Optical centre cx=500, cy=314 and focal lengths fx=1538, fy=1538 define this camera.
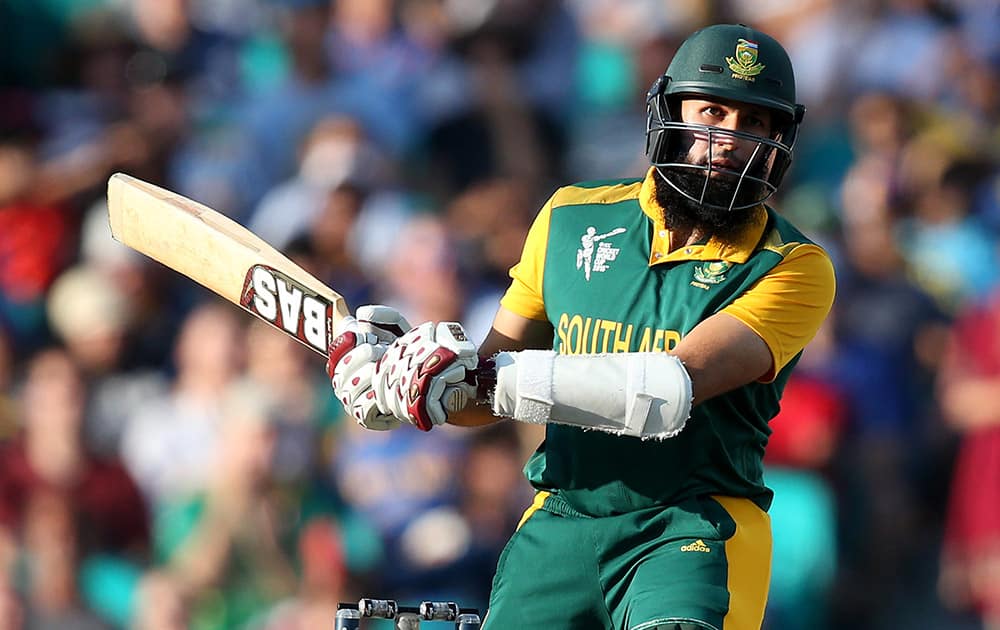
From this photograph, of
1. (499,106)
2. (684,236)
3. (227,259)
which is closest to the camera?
Answer: (684,236)

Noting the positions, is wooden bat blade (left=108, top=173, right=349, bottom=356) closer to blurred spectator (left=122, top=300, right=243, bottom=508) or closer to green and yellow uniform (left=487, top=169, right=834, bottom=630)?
green and yellow uniform (left=487, top=169, right=834, bottom=630)

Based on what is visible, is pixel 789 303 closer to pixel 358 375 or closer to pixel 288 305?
pixel 358 375

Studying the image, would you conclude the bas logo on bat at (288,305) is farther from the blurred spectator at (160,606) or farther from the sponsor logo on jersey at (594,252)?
the blurred spectator at (160,606)

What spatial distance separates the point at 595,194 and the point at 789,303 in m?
0.55

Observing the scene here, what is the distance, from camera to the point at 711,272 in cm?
334

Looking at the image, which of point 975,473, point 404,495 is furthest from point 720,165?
point 975,473

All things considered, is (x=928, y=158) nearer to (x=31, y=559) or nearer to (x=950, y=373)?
(x=950, y=373)

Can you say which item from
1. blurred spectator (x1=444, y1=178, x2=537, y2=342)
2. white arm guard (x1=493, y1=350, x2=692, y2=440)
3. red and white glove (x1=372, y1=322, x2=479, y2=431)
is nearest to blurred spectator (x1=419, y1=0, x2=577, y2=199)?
blurred spectator (x1=444, y1=178, x2=537, y2=342)

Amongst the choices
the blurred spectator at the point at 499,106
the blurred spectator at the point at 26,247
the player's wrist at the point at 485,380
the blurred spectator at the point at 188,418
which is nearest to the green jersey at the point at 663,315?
the player's wrist at the point at 485,380

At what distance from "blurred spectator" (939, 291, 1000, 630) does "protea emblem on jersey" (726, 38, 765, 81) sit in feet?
12.4

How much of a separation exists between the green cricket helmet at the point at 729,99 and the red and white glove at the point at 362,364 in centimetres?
72

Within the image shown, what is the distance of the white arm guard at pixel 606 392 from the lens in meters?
2.97

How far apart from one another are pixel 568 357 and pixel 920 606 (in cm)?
430

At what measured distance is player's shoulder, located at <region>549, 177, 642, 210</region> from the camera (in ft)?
11.7
